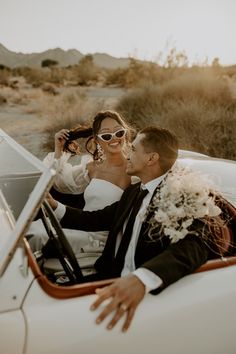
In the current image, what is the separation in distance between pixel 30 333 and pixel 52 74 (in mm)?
31129

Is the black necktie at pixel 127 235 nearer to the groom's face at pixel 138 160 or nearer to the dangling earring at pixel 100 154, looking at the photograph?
the groom's face at pixel 138 160

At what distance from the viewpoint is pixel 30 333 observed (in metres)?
1.52

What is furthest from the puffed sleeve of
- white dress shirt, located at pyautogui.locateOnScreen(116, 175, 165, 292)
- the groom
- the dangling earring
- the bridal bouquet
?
the bridal bouquet

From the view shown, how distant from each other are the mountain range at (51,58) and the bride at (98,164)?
64974 millimetres

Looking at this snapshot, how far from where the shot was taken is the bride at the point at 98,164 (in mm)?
3336

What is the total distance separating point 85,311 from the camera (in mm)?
1626

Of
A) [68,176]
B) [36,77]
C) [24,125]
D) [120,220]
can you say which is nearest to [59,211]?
[120,220]

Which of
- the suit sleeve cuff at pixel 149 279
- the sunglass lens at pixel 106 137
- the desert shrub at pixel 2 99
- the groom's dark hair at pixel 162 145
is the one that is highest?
the groom's dark hair at pixel 162 145

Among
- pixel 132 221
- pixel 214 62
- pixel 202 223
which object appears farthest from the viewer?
pixel 214 62

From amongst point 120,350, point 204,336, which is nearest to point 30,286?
point 120,350

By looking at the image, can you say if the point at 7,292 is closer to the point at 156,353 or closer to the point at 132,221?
the point at 156,353

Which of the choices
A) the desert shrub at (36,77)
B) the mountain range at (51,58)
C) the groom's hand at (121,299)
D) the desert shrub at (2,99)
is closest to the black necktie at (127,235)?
the groom's hand at (121,299)

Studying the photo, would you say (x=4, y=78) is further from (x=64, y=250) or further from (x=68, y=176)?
(x=64, y=250)

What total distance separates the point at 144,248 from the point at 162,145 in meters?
0.70
